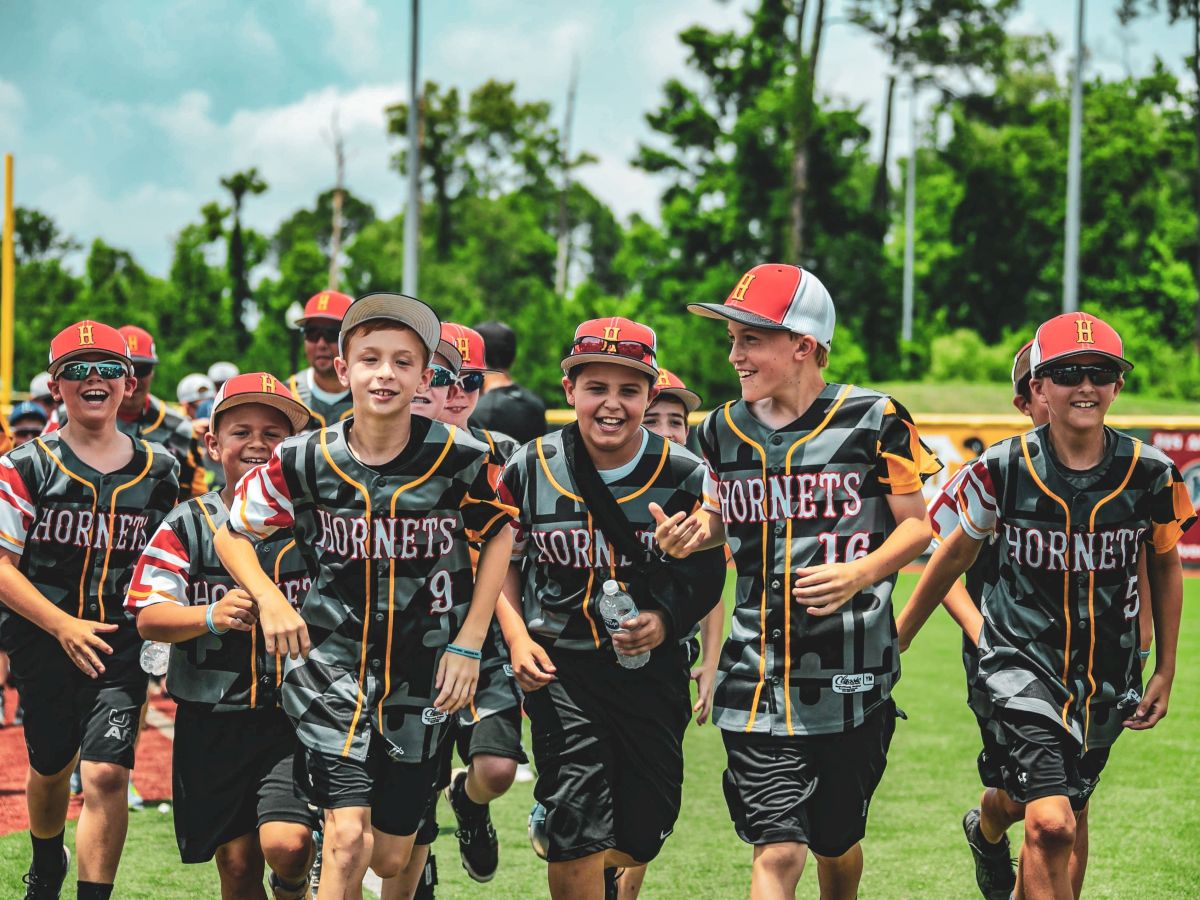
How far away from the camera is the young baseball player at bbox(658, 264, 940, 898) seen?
4.51 m

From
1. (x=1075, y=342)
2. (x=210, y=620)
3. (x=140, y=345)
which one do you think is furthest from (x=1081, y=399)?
(x=140, y=345)

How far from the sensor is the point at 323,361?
26.1ft

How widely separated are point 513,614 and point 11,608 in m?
2.02

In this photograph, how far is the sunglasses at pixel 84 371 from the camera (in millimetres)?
5727

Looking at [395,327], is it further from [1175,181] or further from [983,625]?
[1175,181]

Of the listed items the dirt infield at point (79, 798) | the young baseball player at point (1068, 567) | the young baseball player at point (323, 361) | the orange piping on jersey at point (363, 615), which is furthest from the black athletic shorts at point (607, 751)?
the young baseball player at point (323, 361)

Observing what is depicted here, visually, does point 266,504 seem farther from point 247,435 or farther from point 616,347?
point 616,347

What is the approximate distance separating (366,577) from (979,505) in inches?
84.1

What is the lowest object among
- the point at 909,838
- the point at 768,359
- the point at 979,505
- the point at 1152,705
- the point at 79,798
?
the point at 79,798

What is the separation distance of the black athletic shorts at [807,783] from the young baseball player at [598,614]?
0.46 metres

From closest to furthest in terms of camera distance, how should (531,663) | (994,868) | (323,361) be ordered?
(531,663)
(994,868)
(323,361)

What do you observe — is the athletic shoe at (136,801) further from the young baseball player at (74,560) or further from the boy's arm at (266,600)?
the boy's arm at (266,600)

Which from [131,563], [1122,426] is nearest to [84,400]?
[131,563]

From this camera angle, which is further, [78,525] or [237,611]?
[78,525]
